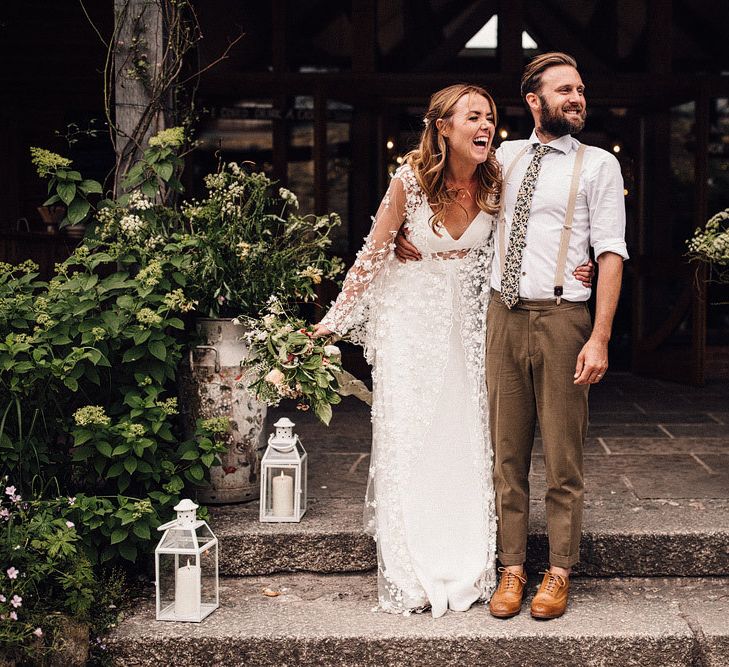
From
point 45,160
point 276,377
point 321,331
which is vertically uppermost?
point 45,160

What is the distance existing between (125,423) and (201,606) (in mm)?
802

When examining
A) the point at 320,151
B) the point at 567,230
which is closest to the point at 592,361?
the point at 567,230

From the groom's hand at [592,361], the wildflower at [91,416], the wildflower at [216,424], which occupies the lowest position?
the wildflower at [216,424]

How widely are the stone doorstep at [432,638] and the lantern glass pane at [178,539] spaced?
31 centimetres

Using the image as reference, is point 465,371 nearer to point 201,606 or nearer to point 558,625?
point 558,625

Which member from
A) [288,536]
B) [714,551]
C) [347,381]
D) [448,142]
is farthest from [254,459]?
[714,551]

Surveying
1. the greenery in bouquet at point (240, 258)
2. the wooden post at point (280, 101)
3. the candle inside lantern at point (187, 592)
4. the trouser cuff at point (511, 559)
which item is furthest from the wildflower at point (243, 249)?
the wooden post at point (280, 101)

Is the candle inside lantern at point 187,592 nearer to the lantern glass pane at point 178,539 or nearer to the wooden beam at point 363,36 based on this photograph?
the lantern glass pane at point 178,539

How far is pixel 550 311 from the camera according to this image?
365 centimetres

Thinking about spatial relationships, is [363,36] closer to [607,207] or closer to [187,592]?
[607,207]

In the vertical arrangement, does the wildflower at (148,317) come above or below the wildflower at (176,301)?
below

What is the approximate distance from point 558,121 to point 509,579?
1793mm

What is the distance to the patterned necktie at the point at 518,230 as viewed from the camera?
12.0ft

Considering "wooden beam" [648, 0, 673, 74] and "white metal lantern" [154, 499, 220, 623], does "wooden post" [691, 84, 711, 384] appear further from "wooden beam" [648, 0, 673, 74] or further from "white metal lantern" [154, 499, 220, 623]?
"white metal lantern" [154, 499, 220, 623]
